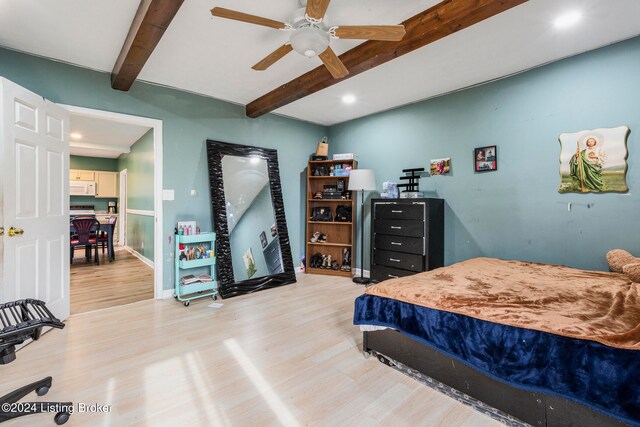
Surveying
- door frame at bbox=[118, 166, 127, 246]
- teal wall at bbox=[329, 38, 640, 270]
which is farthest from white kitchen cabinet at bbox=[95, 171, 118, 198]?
teal wall at bbox=[329, 38, 640, 270]

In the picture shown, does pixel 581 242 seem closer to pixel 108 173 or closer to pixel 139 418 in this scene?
pixel 139 418

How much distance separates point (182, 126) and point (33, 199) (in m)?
1.66

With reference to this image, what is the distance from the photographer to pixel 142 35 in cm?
210

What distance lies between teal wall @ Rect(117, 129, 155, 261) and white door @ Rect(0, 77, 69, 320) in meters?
2.37

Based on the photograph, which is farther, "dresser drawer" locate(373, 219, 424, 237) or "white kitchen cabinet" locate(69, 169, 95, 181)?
"white kitchen cabinet" locate(69, 169, 95, 181)

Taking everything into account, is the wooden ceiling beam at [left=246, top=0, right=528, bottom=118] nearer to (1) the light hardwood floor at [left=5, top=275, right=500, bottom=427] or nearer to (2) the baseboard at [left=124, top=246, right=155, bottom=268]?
(1) the light hardwood floor at [left=5, top=275, right=500, bottom=427]

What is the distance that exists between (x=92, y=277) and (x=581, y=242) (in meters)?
6.10

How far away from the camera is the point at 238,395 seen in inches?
65.1

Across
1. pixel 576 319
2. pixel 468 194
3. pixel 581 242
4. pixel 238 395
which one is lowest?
pixel 238 395

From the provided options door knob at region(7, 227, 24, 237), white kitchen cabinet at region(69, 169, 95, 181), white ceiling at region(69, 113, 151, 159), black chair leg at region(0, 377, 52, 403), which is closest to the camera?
black chair leg at region(0, 377, 52, 403)

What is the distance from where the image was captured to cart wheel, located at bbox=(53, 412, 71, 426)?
1.40m

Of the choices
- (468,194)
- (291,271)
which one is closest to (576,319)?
(468,194)

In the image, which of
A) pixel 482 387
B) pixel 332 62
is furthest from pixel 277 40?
pixel 482 387

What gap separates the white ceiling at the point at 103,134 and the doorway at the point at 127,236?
0.07ft
